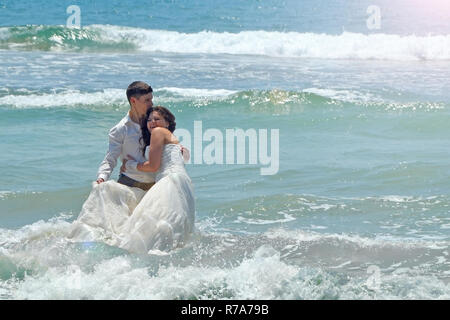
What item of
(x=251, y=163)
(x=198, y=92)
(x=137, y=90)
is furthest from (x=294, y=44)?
(x=137, y=90)

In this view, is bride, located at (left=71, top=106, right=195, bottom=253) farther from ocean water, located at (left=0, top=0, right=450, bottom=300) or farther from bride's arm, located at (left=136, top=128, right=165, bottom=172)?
ocean water, located at (left=0, top=0, right=450, bottom=300)

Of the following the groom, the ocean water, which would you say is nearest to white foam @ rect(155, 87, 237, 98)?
the ocean water

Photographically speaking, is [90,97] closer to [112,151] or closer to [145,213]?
[112,151]

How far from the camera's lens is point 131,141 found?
277 inches

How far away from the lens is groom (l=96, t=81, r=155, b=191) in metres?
6.88

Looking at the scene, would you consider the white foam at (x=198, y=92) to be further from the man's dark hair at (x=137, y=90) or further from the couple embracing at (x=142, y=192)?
the man's dark hair at (x=137, y=90)

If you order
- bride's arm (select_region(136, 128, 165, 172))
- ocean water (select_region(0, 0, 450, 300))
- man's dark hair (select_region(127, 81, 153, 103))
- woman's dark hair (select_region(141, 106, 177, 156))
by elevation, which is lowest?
ocean water (select_region(0, 0, 450, 300))

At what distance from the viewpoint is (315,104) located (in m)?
16.7

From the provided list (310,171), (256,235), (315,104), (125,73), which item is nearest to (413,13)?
(125,73)

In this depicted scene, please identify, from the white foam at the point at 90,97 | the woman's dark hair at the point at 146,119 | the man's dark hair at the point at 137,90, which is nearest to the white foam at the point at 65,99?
the white foam at the point at 90,97

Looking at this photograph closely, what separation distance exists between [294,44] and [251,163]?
19.1m

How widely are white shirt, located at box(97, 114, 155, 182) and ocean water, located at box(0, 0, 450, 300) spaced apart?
0.73 meters

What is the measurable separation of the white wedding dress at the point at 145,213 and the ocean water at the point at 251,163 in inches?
6.2

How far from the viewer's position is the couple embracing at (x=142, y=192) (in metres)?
6.66
